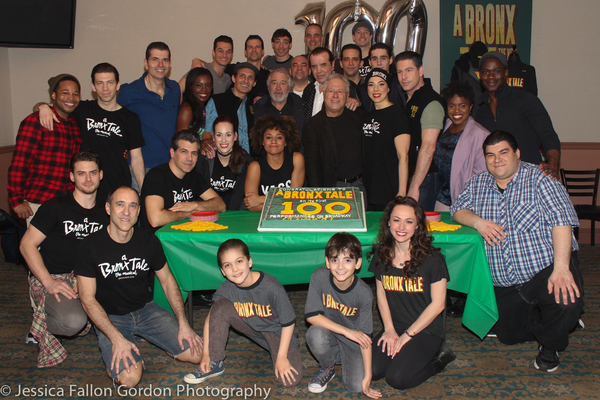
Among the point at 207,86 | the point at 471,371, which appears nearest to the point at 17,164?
the point at 207,86

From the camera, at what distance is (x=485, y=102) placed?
4.19 metres

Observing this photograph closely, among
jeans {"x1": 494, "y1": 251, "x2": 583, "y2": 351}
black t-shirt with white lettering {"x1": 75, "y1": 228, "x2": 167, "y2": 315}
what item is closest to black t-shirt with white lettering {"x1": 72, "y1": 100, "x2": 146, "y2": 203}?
black t-shirt with white lettering {"x1": 75, "y1": 228, "x2": 167, "y2": 315}

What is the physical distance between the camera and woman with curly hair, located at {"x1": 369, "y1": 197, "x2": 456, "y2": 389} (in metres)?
2.55

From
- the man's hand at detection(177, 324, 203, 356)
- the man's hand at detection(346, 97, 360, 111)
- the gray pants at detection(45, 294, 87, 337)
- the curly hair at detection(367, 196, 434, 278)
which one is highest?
the man's hand at detection(346, 97, 360, 111)

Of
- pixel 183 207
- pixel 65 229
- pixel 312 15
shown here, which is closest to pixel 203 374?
pixel 183 207

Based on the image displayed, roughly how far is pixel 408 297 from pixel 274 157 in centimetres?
167

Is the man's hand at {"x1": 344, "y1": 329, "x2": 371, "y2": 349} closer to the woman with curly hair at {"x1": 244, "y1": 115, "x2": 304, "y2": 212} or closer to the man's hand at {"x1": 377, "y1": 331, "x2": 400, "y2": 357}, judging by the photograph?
the man's hand at {"x1": 377, "y1": 331, "x2": 400, "y2": 357}

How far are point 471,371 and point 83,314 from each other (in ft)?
7.90

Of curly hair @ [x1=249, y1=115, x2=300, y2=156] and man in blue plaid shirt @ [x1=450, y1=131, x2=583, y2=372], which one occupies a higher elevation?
curly hair @ [x1=249, y1=115, x2=300, y2=156]

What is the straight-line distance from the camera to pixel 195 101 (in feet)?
13.9

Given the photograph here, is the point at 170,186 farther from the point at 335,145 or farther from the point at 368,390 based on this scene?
the point at 368,390

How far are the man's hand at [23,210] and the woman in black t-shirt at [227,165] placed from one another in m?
1.29

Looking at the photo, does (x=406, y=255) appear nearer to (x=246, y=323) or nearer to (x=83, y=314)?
(x=246, y=323)

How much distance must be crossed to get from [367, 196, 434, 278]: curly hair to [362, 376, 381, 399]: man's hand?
0.61 m
